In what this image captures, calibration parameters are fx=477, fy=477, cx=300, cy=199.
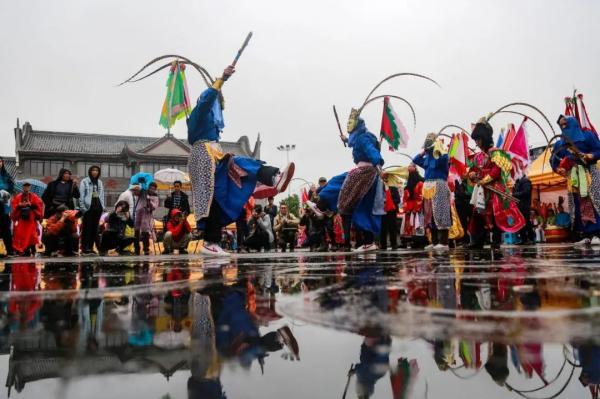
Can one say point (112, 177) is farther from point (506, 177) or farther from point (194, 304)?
point (194, 304)

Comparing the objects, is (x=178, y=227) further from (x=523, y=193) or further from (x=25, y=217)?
(x=523, y=193)

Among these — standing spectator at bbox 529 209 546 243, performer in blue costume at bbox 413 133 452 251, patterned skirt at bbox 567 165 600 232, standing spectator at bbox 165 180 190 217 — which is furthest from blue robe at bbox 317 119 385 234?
standing spectator at bbox 529 209 546 243

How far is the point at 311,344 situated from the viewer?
2.64ft

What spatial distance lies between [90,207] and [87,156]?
101 ft

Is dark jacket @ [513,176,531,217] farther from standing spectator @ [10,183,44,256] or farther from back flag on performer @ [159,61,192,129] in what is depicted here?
standing spectator @ [10,183,44,256]

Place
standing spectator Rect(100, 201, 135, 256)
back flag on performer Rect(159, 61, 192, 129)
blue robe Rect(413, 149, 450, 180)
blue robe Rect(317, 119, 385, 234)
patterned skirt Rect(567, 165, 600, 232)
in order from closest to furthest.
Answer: back flag on performer Rect(159, 61, 192, 129) → blue robe Rect(317, 119, 385, 234) → patterned skirt Rect(567, 165, 600, 232) → blue robe Rect(413, 149, 450, 180) → standing spectator Rect(100, 201, 135, 256)

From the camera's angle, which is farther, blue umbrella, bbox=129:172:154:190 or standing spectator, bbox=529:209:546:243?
standing spectator, bbox=529:209:546:243

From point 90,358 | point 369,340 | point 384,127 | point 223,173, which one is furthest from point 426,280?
point 384,127

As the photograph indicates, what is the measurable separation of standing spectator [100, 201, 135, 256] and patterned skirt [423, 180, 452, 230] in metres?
4.86

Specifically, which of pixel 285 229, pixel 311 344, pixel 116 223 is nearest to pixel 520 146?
pixel 285 229

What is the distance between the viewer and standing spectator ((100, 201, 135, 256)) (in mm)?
7684

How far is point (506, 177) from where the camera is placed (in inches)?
220

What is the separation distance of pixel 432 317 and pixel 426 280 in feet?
2.50

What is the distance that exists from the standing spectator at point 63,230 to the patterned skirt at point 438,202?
517 centimetres
